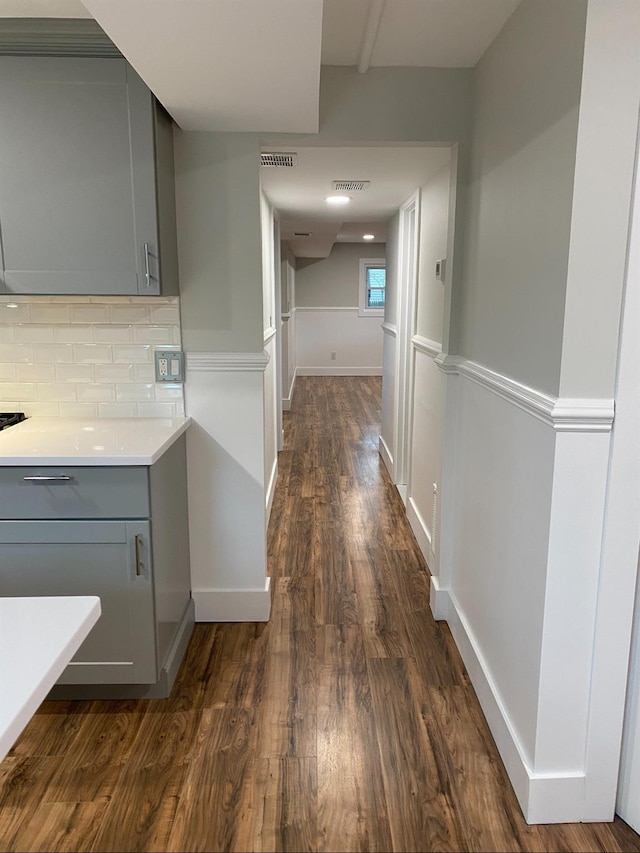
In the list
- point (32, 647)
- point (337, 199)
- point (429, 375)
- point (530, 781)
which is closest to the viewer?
point (32, 647)

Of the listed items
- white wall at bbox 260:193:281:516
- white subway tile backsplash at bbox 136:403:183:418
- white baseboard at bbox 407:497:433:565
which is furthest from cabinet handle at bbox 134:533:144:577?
white wall at bbox 260:193:281:516

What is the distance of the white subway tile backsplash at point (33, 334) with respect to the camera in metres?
2.53

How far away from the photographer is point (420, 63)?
238 cm

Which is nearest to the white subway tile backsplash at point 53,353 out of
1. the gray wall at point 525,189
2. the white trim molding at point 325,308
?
the gray wall at point 525,189

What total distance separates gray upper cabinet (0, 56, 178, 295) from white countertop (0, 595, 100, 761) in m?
1.44

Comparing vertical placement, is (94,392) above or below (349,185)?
below

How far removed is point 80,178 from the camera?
218 centimetres

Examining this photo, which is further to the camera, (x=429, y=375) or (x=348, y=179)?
(x=348, y=179)

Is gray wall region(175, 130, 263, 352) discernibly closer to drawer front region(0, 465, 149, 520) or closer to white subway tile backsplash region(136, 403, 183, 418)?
white subway tile backsplash region(136, 403, 183, 418)

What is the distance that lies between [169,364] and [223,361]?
21cm

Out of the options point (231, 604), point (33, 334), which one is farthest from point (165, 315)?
point (231, 604)

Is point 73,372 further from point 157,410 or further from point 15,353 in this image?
point 157,410

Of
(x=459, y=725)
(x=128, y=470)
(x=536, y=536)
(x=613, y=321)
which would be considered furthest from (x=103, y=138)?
(x=459, y=725)

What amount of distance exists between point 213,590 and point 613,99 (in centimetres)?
227
